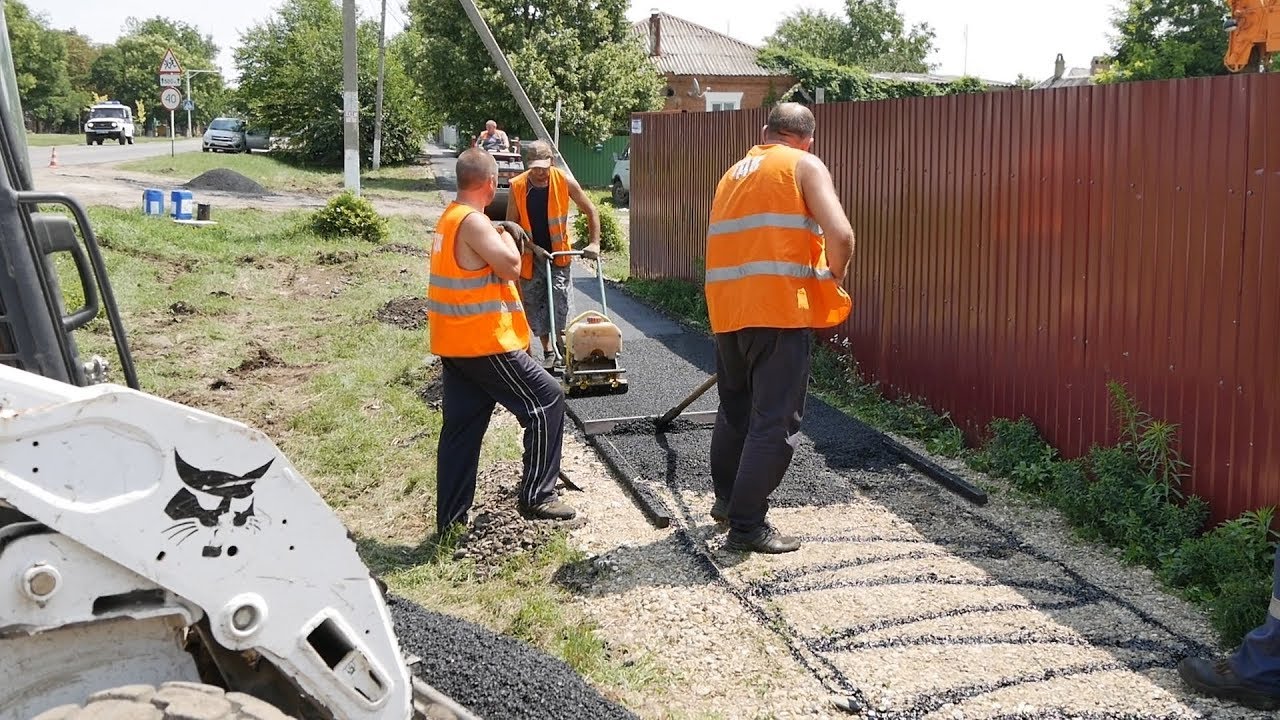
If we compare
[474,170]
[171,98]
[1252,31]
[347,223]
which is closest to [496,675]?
[474,170]

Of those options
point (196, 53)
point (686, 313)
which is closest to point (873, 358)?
point (686, 313)

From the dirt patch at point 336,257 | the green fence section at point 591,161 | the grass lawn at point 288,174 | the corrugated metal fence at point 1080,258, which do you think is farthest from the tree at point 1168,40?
the corrugated metal fence at point 1080,258

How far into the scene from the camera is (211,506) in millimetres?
2576

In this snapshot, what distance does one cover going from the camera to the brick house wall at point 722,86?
1898 inches

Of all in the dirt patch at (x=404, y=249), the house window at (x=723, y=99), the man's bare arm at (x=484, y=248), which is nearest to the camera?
the man's bare arm at (x=484, y=248)

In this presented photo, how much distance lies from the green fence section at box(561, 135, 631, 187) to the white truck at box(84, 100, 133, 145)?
88.2 feet

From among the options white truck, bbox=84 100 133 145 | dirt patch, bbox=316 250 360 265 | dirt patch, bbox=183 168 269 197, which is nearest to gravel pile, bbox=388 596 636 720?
dirt patch, bbox=316 250 360 265

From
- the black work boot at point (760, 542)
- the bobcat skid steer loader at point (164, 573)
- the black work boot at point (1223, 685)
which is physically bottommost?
the black work boot at point (1223, 685)

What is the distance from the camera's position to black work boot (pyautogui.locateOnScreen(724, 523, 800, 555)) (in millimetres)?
5645

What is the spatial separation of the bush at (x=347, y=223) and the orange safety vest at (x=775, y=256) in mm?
14002

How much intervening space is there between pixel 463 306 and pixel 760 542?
5.82 ft

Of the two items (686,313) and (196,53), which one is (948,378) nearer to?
(686,313)

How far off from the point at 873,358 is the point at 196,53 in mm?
126249

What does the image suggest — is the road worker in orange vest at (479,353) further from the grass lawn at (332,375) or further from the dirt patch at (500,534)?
the grass lawn at (332,375)
